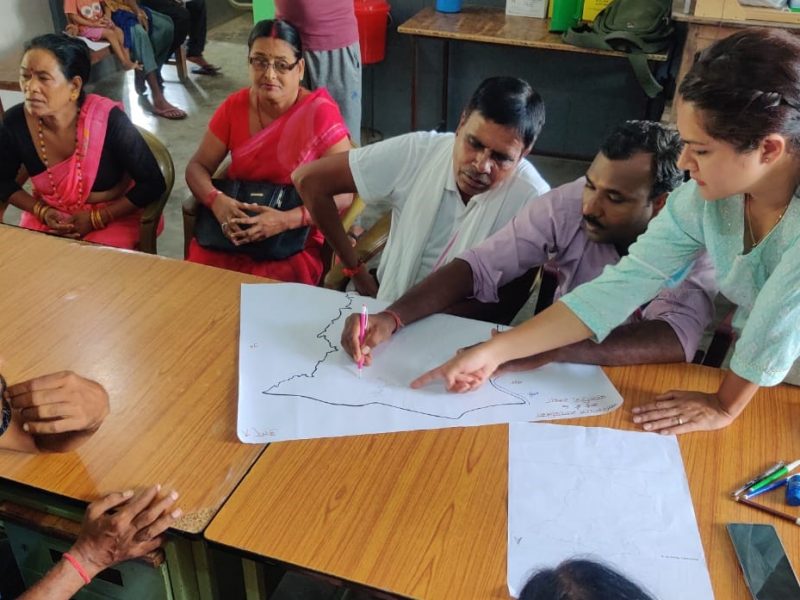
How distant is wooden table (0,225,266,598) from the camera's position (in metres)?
1.06

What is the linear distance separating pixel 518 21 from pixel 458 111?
2.21ft

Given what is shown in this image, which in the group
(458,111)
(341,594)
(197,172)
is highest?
(197,172)

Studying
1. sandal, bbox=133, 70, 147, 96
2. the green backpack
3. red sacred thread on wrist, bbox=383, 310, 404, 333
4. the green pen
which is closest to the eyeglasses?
red sacred thread on wrist, bbox=383, 310, 404, 333

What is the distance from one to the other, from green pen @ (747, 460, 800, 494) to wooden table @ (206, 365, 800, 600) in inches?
1.0

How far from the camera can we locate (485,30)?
10.9ft

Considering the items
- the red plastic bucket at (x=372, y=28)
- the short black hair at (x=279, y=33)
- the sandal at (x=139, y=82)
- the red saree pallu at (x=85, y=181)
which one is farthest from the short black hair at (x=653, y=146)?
the sandal at (x=139, y=82)

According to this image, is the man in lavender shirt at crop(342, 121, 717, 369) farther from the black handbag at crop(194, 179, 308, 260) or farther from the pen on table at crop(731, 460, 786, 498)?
the black handbag at crop(194, 179, 308, 260)

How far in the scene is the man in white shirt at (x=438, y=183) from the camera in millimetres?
1585

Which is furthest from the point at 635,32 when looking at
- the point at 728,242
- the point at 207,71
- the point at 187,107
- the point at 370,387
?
the point at 207,71

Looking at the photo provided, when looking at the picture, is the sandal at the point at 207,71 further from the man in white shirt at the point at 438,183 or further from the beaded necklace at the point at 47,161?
the man in white shirt at the point at 438,183

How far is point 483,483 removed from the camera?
105cm

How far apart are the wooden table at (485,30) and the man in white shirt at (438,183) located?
5.40 ft

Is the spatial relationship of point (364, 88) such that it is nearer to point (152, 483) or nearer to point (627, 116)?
point (627, 116)

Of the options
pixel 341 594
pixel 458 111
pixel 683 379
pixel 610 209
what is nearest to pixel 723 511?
pixel 683 379
